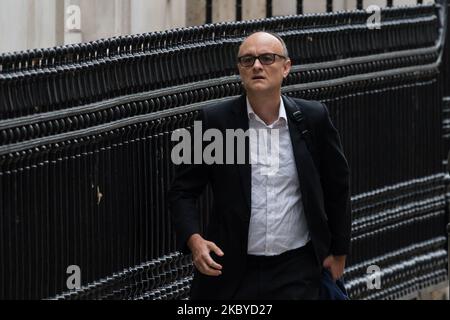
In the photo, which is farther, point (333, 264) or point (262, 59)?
point (333, 264)

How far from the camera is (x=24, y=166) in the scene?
9.85m

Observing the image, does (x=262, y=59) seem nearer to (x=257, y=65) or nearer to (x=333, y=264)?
(x=257, y=65)

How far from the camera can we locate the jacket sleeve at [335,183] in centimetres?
954

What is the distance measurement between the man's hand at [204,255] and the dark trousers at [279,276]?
230mm

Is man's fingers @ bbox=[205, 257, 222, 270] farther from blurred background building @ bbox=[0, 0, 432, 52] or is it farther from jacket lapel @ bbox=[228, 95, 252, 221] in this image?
blurred background building @ bbox=[0, 0, 432, 52]

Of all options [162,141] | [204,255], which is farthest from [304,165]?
[162,141]

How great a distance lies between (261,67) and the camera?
9.28m

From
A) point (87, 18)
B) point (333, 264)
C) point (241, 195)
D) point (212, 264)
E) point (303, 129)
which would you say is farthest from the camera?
point (87, 18)

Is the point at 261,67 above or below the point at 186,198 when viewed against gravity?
above

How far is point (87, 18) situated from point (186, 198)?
3305 mm

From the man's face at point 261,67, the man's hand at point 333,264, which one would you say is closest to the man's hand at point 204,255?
the man's hand at point 333,264

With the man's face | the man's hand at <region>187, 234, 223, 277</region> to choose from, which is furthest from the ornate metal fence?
the man's face
